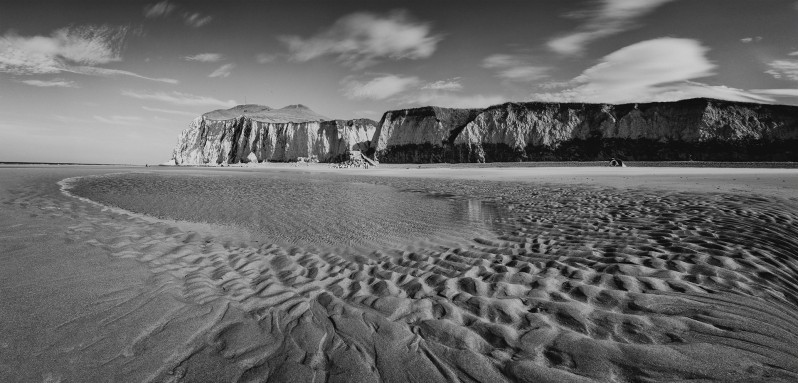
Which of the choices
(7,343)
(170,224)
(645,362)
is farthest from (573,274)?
(170,224)

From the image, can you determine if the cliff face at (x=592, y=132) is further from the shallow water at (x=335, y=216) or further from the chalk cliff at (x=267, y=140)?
the shallow water at (x=335, y=216)

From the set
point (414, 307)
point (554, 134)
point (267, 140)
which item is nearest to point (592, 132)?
point (554, 134)

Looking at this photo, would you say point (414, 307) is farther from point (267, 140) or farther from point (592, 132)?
point (267, 140)

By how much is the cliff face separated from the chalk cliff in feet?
46.8

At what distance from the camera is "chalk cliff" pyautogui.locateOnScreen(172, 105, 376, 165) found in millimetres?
93875

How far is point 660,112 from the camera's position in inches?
2242

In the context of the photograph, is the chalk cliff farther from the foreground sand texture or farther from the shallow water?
A: the foreground sand texture

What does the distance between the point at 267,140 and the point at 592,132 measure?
83.5 meters

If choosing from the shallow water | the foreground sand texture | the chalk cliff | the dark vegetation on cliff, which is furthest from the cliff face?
the foreground sand texture

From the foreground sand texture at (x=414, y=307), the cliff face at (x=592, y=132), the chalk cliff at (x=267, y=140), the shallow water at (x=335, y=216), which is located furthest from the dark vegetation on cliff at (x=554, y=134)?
the foreground sand texture at (x=414, y=307)

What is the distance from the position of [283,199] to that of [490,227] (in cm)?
832

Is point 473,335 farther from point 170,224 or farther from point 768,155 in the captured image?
point 768,155

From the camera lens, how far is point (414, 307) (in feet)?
11.7

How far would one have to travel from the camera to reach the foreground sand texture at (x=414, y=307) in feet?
8.12
